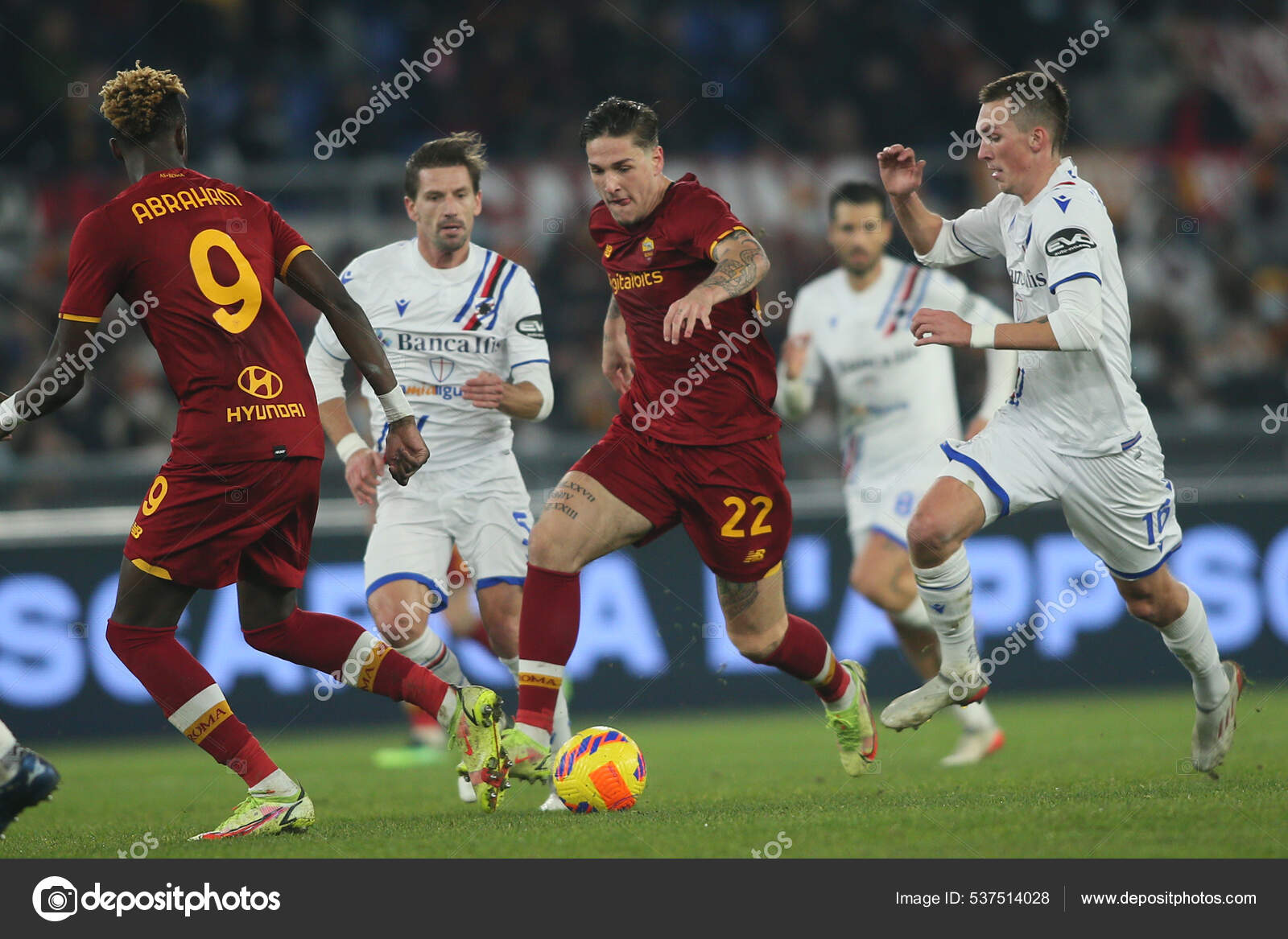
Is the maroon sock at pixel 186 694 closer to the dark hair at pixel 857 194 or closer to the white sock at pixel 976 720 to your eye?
the white sock at pixel 976 720

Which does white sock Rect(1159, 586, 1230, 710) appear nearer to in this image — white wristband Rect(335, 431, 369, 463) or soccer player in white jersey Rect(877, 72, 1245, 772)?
soccer player in white jersey Rect(877, 72, 1245, 772)

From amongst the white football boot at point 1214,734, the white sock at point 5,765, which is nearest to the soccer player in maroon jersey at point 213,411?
the white sock at point 5,765

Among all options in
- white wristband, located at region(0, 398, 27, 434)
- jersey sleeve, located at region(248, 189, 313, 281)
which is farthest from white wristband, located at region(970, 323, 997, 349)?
white wristband, located at region(0, 398, 27, 434)

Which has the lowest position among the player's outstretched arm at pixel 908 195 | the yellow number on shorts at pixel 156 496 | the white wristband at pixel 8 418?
the yellow number on shorts at pixel 156 496

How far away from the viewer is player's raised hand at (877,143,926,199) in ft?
19.4

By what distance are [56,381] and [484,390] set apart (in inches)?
78.5

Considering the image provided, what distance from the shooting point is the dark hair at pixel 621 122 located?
5.64m

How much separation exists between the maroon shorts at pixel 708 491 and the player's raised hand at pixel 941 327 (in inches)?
37.6

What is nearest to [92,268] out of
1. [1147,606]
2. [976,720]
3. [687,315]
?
[687,315]

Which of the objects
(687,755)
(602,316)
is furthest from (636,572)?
(602,316)

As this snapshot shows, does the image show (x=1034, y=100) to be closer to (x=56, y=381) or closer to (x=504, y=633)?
(x=504, y=633)

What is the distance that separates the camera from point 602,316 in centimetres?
1302
